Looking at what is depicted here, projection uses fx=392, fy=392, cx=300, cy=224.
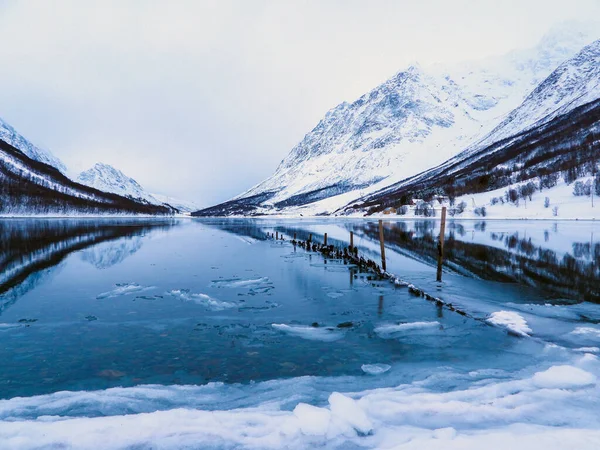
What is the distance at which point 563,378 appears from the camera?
929 centimetres

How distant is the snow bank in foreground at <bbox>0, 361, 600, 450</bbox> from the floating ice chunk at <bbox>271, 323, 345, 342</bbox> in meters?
3.81

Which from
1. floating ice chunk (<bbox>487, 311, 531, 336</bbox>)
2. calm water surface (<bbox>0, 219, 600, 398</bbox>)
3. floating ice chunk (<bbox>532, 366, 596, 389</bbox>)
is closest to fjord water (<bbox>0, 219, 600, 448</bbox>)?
calm water surface (<bbox>0, 219, 600, 398</bbox>)

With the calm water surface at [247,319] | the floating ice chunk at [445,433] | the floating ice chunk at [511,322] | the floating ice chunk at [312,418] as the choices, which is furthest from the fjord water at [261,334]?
the floating ice chunk at [445,433]

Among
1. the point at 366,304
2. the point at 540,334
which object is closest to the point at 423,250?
the point at 366,304

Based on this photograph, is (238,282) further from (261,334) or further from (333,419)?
(333,419)

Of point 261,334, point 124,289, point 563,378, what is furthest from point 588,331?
point 124,289

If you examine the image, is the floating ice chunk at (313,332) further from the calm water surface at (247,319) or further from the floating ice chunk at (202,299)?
the floating ice chunk at (202,299)

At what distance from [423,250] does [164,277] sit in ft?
88.5

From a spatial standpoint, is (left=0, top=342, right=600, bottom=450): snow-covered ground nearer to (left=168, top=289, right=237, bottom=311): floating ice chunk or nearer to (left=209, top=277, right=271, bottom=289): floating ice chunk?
(left=168, top=289, right=237, bottom=311): floating ice chunk

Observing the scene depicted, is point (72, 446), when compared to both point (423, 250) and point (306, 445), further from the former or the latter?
point (423, 250)

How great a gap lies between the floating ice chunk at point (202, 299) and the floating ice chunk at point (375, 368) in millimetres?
8212

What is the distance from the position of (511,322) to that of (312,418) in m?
10.2

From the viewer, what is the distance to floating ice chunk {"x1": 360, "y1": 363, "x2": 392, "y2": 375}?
10.2m

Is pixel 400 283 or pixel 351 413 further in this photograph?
pixel 400 283
